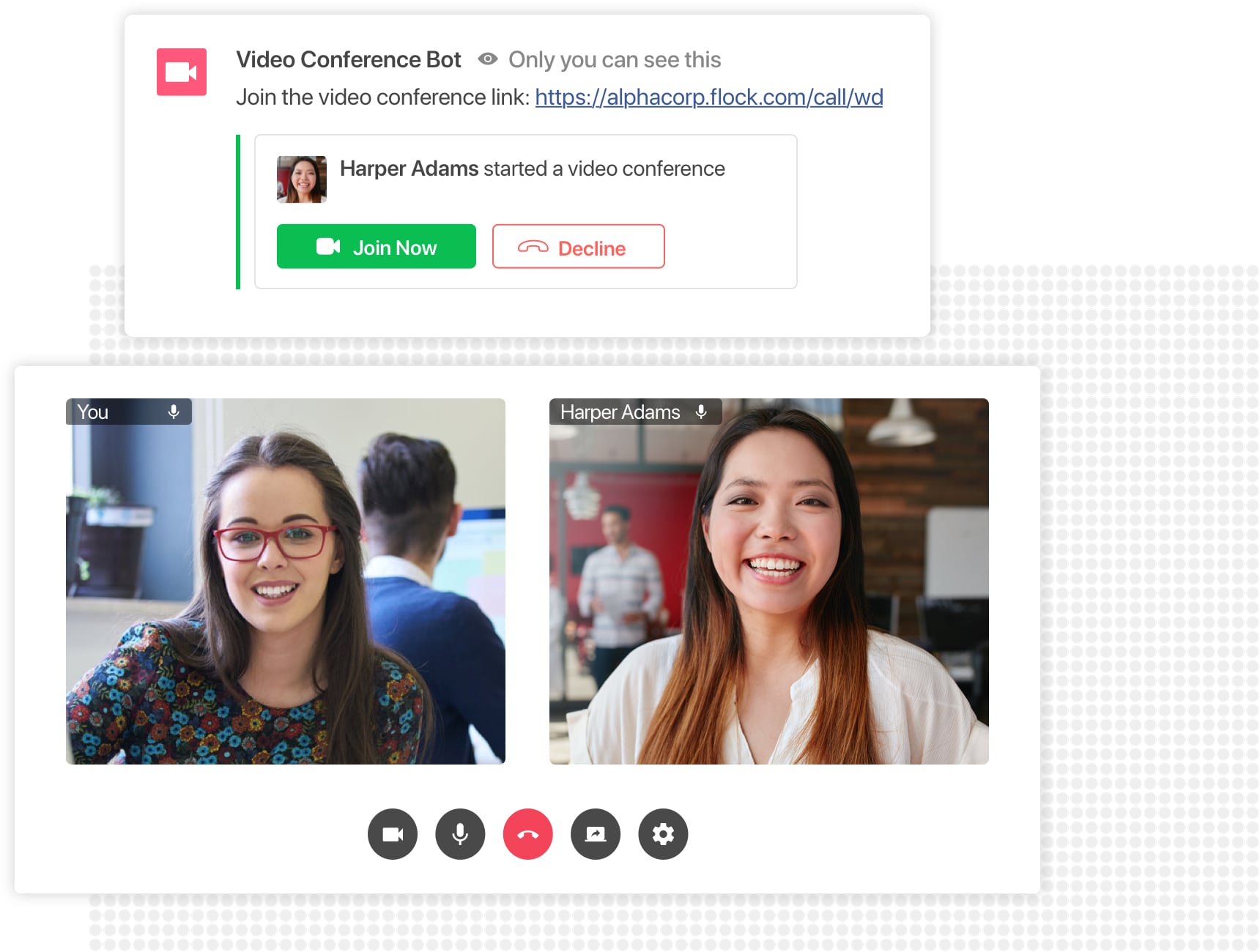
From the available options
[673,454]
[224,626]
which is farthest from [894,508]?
[224,626]

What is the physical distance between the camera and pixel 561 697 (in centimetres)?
99

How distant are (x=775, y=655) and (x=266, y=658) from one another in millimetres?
542

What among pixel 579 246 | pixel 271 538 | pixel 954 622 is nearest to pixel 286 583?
pixel 271 538

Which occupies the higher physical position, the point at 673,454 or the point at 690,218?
the point at 690,218

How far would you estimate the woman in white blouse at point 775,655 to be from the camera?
99cm

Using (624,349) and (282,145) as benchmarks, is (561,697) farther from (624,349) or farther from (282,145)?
(282,145)

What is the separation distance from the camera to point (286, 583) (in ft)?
3.26

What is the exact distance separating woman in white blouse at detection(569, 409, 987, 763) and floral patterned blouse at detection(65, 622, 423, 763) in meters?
0.20

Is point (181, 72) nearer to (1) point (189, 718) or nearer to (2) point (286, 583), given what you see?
(2) point (286, 583)

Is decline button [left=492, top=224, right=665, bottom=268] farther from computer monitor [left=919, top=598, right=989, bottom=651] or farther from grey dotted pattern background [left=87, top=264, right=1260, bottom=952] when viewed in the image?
computer monitor [left=919, top=598, right=989, bottom=651]

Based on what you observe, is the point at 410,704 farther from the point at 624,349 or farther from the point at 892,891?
the point at 892,891

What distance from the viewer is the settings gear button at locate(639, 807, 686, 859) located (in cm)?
99

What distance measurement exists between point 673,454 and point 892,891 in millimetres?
516

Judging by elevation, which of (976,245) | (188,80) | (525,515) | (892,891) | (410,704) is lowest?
(892,891)
